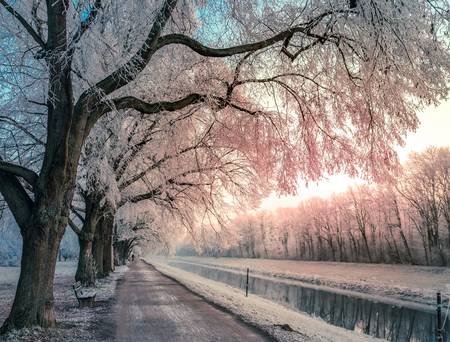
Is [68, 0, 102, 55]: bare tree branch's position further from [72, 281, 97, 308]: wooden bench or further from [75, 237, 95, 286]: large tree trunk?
[75, 237, 95, 286]: large tree trunk

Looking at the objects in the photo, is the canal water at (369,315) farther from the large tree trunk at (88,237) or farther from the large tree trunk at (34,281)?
the large tree trunk at (34,281)

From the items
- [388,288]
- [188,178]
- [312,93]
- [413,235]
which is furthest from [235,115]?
[413,235]

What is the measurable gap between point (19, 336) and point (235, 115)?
6928 millimetres

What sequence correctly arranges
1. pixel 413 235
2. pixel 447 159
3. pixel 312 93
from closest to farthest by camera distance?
1. pixel 312 93
2. pixel 447 159
3. pixel 413 235

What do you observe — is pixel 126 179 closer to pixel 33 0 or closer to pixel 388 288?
pixel 33 0

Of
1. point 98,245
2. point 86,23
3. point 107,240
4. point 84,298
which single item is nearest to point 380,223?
point 107,240

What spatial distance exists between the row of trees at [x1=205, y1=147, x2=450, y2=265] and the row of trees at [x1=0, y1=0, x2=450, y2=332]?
38.9 ft

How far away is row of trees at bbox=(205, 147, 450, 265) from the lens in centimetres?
4725

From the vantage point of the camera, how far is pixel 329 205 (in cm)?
7844

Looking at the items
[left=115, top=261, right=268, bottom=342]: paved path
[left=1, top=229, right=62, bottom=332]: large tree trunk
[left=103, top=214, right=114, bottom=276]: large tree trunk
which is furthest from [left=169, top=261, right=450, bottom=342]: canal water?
[left=1, top=229, right=62, bottom=332]: large tree trunk

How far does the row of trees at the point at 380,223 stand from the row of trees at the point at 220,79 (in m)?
11.9

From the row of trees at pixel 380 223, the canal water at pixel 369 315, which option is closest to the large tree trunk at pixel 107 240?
the row of trees at pixel 380 223

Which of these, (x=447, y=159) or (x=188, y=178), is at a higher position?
(x=447, y=159)

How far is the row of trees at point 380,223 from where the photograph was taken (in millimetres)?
47250
